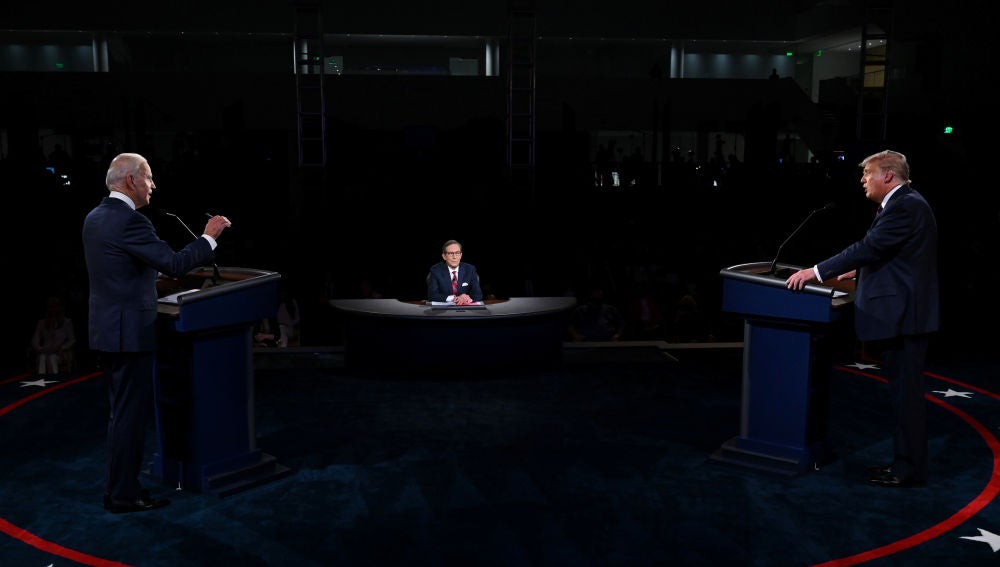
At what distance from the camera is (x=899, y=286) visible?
3770 mm

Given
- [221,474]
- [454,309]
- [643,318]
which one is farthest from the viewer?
[643,318]

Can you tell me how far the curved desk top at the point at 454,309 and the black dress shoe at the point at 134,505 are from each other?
2651mm

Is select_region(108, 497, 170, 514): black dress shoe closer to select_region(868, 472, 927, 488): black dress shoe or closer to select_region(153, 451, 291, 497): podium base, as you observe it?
select_region(153, 451, 291, 497): podium base

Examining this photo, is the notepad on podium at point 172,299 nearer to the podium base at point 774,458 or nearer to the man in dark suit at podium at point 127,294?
the man in dark suit at podium at point 127,294

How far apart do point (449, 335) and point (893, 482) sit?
320 centimetres

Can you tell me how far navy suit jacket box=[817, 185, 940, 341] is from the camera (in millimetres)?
3689

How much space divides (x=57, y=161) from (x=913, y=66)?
1613cm

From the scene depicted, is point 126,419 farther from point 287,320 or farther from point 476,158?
point 476,158

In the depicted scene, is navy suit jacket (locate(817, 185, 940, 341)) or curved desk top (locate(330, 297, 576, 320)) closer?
navy suit jacket (locate(817, 185, 940, 341))

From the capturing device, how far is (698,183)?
13086mm

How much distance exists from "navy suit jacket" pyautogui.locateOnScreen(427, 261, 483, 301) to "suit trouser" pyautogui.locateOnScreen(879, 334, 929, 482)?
3.38 m

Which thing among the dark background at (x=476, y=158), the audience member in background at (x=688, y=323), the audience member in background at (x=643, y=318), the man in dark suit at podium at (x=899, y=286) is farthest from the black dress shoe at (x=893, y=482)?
Answer: the dark background at (x=476, y=158)

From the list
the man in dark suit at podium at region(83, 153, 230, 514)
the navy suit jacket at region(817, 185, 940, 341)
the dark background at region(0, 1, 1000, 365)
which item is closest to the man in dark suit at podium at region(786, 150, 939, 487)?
the navy suit jacket at region(817, 185, 940, 341)

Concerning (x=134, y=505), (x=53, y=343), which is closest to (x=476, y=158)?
(x=53, y=343)
